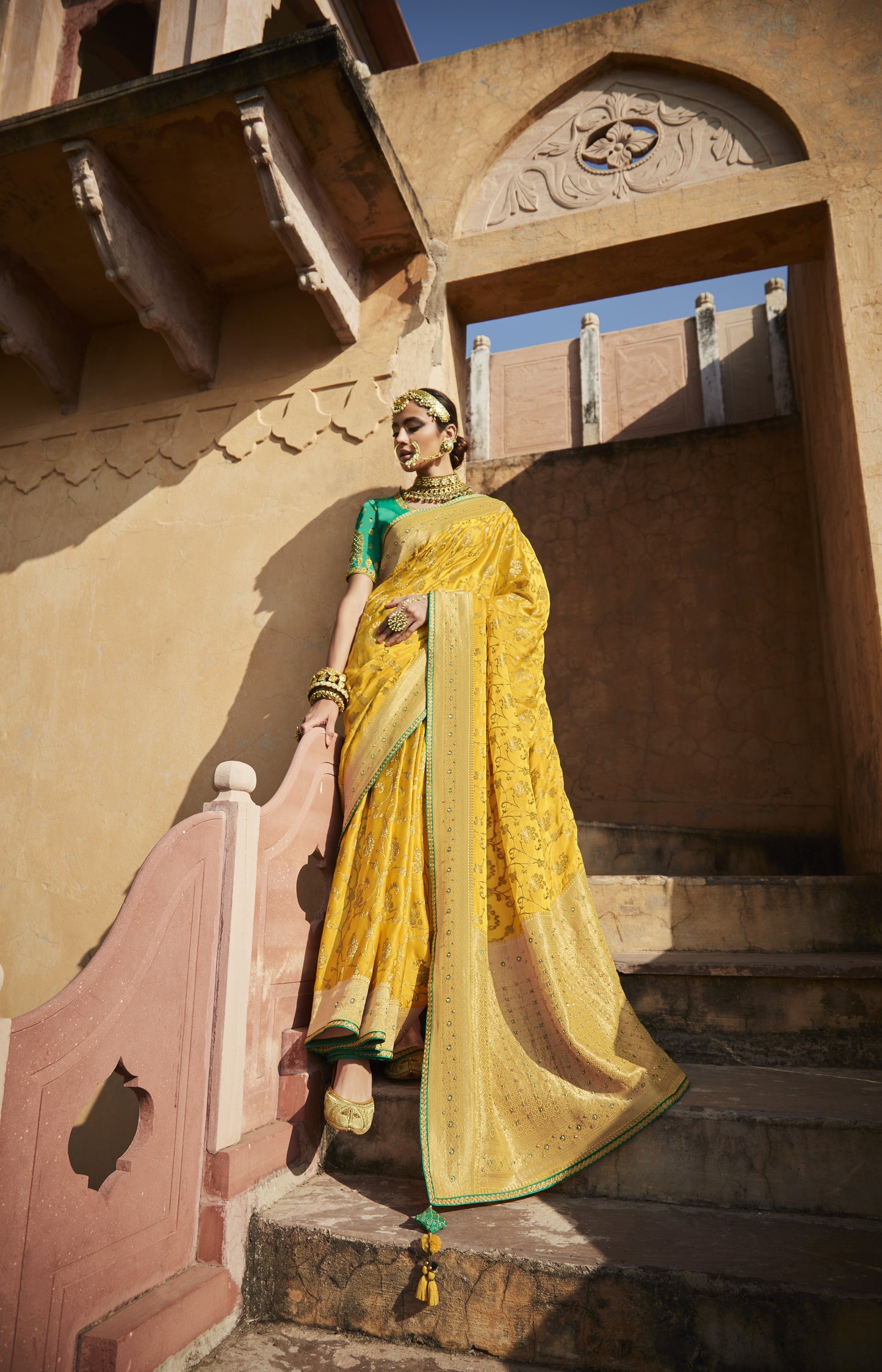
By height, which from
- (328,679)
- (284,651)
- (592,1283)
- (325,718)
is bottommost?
(592,1283)

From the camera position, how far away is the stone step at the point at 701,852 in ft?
13.9

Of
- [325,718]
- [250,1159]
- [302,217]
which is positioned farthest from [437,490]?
[250,1159]

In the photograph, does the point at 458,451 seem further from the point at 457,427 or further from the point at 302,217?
the point at 302,217

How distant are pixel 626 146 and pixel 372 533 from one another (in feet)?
8.02

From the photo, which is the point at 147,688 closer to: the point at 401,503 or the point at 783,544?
the point at 401,503

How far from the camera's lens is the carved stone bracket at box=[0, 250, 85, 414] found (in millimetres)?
4020

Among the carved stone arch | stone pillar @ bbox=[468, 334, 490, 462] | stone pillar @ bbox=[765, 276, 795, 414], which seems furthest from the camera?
stone pillar @ bbox=[468, 334, 490, 462]

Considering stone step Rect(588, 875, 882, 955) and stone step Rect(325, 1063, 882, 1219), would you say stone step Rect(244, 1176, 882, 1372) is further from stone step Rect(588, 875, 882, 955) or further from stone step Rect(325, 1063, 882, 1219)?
stone step Rect(588, 875, 882, 955)

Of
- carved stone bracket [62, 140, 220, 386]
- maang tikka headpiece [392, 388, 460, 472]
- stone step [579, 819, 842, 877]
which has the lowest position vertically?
stone step [579, 819, 842, 877]

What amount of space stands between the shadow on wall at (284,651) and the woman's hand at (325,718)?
29.2 inches

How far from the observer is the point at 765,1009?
8.09 ft

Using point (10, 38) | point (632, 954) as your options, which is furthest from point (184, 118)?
point (632, 954)

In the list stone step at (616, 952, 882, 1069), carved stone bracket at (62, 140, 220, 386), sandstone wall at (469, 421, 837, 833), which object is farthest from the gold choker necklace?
sandstone wall at (469, 421, 837, 833)

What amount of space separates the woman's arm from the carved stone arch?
2121 millimetres
